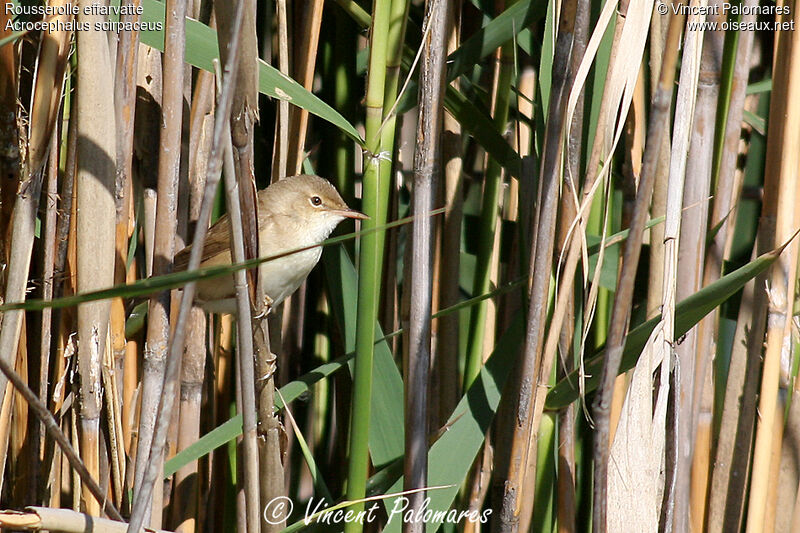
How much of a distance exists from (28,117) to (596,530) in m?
0.99

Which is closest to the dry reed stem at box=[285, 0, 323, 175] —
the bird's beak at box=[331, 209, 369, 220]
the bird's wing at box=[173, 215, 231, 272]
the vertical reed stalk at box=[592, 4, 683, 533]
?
the bird's beak at box=[331, 209, 369, 220]

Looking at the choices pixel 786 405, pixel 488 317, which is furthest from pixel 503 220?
pixel 786 405

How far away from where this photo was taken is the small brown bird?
1581mm

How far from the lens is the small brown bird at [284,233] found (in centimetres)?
158

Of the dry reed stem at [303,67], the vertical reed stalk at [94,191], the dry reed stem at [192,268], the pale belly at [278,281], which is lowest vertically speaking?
the dry reed stem at [192,268]

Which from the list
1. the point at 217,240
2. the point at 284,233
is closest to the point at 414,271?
the point at 284,233

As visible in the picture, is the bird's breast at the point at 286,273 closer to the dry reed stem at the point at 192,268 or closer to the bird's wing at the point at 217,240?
the bird's wing at the point at 217,240

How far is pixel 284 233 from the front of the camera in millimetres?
1880

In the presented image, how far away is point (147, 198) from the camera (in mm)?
1407

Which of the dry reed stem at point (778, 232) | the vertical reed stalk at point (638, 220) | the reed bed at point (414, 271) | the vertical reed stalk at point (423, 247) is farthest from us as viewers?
the dry reed stem at point (778, 232)

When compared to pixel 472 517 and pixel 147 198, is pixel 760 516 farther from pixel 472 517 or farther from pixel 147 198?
pixel 147 198

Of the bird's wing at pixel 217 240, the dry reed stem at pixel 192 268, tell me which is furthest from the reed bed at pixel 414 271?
the bird's wing at pixel 217 240

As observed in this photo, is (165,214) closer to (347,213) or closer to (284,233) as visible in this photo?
(347,213)

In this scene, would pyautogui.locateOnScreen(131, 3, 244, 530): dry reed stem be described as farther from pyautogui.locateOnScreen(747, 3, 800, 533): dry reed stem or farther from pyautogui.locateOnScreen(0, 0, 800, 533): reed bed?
pyautogui.locateOnScreen(747, 3, 800, 533): dry reed stem
